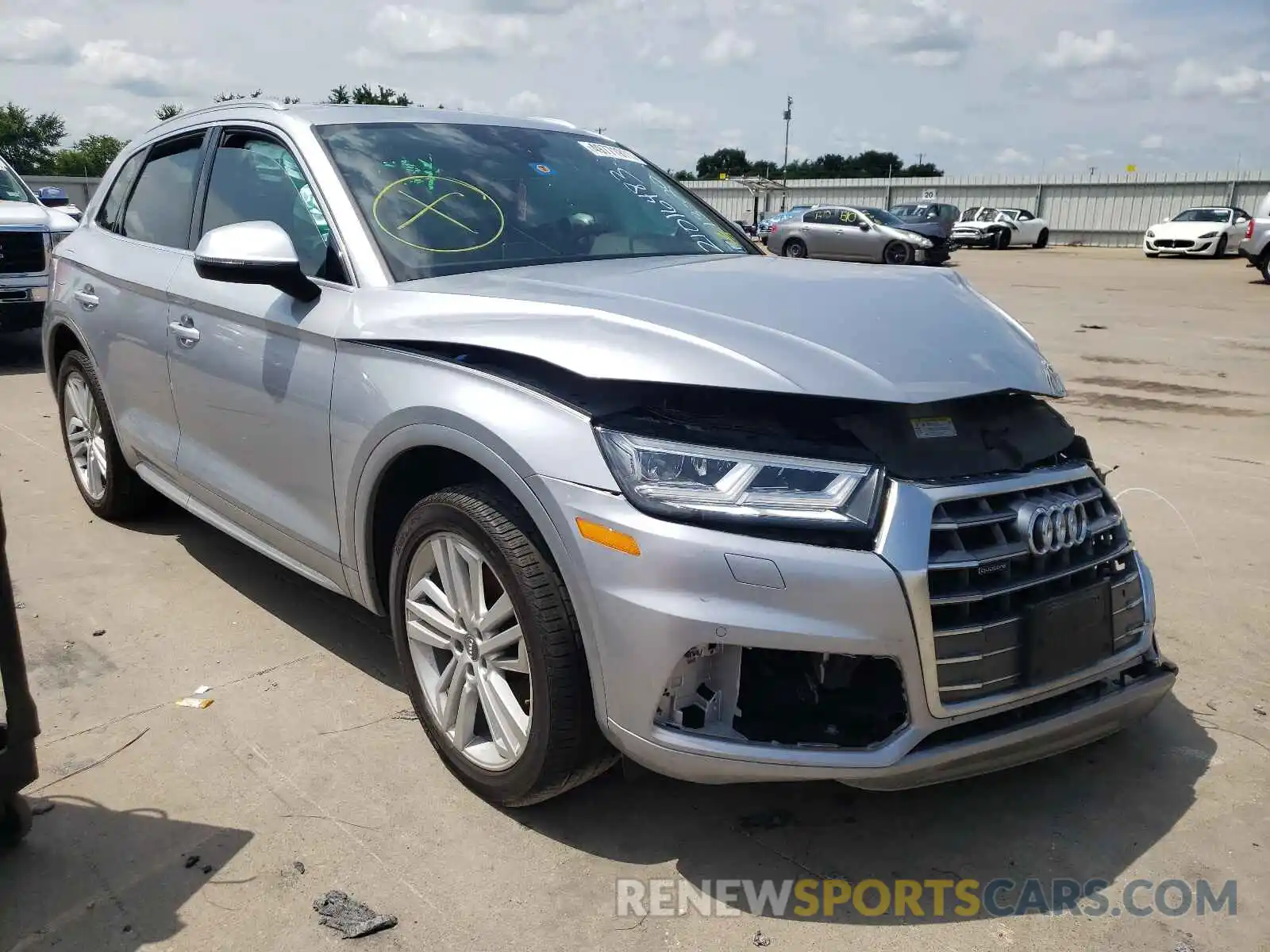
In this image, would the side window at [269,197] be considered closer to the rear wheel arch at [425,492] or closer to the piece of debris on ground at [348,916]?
the rear wheel arch at [425,492]

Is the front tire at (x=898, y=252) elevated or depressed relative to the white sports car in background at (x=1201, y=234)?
depressed

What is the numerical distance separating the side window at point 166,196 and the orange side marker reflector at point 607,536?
2.60 m

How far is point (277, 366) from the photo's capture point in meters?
3.19

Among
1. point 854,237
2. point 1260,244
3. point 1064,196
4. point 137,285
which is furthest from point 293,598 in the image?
point 1064,196

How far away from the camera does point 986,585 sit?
2.23m

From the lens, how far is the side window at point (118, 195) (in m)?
4.70

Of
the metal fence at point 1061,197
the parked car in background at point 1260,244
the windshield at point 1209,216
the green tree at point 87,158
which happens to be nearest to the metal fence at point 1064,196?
the metal fence at point 1061,197

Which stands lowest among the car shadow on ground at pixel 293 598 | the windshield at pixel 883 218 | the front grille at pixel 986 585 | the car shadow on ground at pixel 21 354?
the car shadow on ground at pixel 21 354

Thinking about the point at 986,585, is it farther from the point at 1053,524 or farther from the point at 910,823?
the point at 910,823

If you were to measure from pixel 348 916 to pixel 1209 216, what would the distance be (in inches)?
1241

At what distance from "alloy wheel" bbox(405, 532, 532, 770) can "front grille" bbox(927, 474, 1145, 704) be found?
0.96 meters

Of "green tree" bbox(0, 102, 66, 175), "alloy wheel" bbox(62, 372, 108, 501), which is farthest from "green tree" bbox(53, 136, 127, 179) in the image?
"alloy wheel" bbox(62, 372, 108, 501)

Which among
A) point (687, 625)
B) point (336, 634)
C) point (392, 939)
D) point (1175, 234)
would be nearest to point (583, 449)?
point (687, 625)

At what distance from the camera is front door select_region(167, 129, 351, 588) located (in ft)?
10.1
